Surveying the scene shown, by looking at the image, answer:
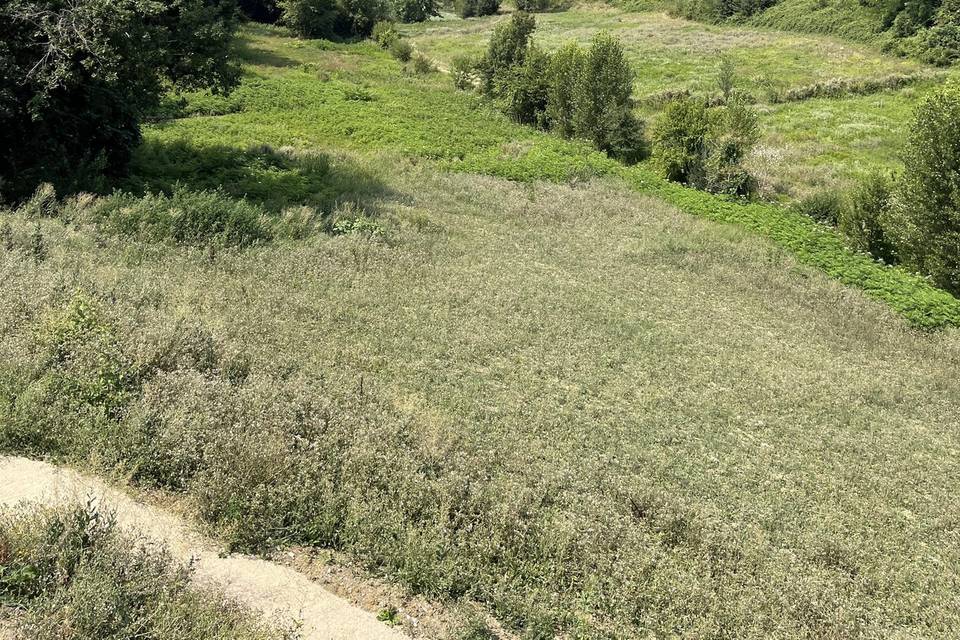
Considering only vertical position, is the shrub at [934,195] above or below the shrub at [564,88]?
below

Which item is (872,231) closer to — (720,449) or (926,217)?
(926,217)

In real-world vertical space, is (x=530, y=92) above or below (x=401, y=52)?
below

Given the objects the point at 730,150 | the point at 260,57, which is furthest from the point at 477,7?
the point at 730,150

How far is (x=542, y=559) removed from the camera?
4.88m

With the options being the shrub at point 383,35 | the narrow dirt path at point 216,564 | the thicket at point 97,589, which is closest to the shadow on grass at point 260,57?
the shrub at point 383,35

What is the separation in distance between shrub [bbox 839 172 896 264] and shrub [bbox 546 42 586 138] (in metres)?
14.2

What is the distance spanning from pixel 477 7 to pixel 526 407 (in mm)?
89119

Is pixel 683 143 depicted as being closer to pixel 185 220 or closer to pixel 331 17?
pixel 185 220

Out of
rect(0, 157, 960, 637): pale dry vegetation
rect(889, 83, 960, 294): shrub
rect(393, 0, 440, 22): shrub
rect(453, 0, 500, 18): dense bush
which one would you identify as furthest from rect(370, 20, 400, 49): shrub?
rect(0, 157, 960, 637): pale dry vegetation

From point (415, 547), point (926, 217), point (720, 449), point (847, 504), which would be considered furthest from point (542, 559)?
point (926, 217)

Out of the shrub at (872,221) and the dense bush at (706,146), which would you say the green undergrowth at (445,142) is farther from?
the dense bush at (706,146)

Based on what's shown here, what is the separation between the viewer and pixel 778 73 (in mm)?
40094

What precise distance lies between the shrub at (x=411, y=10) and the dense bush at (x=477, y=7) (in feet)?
20.9

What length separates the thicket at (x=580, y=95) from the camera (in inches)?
1068
